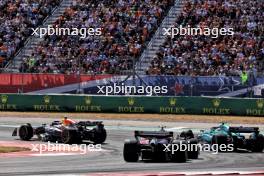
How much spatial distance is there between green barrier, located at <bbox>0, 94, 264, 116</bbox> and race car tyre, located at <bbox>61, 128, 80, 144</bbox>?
45.8 ft

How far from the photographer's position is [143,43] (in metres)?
45.4

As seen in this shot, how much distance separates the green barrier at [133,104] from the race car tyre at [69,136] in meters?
14.0

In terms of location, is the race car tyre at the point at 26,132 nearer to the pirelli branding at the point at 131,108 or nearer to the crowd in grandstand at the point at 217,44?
the pirelli branding at the point at 131,108

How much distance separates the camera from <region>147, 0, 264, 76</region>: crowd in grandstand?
40.3 metres

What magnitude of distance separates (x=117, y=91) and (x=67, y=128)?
49.3 ft

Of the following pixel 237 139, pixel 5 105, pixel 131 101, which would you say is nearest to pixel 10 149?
pixel 237 139

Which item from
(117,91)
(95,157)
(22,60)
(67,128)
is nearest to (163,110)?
(117,91)

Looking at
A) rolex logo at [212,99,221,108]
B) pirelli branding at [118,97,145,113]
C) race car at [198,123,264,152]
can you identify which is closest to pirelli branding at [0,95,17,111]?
pirelli branding at [118,97,145,113]

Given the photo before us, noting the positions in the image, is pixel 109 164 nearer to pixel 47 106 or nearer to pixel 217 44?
pixel 47 106

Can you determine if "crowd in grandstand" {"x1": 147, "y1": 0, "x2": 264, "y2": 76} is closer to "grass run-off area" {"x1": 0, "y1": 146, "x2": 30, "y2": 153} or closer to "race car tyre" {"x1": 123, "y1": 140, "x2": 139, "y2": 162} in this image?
"grass run-off area" {"x1": 0, "y1": 146, "x2": 30, "y2": 153}

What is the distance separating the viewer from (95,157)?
22062 mm

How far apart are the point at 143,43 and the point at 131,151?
25.3 m

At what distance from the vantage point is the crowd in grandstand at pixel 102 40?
43.7 metres

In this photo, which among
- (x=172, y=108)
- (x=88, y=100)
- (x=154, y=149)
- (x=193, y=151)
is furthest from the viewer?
(x=88, y=100)
